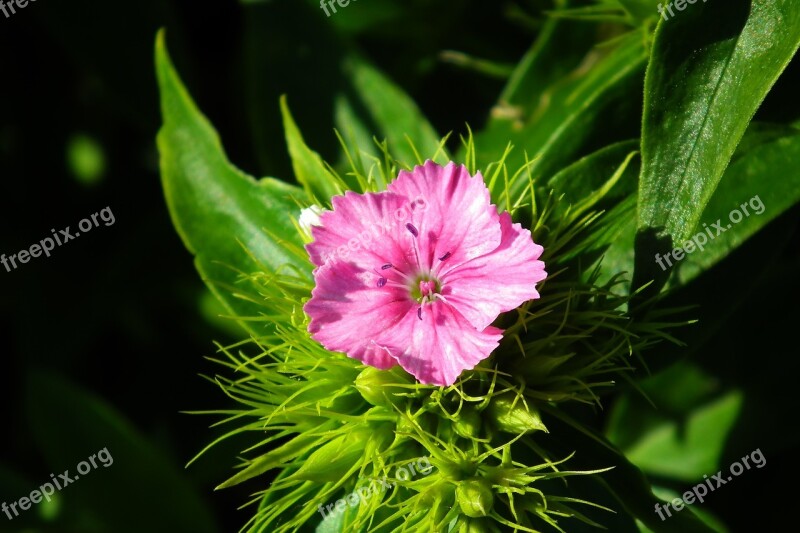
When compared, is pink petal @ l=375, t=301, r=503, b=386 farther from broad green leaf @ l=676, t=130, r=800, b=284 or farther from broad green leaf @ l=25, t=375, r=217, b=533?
broad green leaf @ l=25, t=375, r=217, b=533

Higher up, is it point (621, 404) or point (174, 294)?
point (174, 294)

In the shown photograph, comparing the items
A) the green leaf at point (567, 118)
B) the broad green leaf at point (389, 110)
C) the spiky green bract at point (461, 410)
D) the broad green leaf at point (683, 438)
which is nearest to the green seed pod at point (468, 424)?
the spiky green bract at point (461, 410)

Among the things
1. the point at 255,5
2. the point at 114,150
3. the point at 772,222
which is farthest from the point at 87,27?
the point at 772,222

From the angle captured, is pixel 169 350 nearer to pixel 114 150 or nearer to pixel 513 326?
pixel 114 150

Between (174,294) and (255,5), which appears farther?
(174,294)

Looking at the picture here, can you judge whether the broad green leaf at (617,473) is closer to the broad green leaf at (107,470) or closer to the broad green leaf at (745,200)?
the broad green leaf at (745,200)

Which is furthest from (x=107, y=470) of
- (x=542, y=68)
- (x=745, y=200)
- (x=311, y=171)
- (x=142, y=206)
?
(x=745, y=200)

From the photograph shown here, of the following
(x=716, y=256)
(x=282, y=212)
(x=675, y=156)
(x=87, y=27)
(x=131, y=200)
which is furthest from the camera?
(x=131, y=200)

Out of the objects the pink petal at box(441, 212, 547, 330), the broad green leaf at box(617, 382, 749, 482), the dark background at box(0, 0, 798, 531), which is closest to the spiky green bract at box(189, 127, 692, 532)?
the pink petal at box(441, 212, 547, 330)
